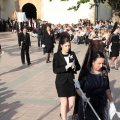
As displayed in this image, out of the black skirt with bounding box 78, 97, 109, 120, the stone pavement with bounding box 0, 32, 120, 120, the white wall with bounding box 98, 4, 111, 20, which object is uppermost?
the white wall with bounding box 98, 4, 111, 20

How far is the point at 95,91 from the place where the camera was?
4570 mm

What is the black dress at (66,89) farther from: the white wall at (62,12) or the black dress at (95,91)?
the white wall at (62,12)

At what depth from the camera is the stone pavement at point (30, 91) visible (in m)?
7.09

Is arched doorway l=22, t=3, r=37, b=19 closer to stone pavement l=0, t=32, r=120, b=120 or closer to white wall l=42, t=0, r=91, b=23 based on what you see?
white wall l=42, t=0, r=91, b=23

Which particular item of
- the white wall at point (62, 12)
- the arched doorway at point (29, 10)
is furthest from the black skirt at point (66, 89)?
the arched doorway at point (29, 10)

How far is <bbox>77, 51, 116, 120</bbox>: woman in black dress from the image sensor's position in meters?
4.55

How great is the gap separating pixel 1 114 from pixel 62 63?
217 cm

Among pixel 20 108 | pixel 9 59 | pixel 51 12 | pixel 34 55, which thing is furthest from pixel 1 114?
pixel 51 12

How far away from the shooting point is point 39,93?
28.8 feet

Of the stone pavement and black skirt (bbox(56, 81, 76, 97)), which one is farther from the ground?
black skirt (bbox(56, 81, 76, 97))

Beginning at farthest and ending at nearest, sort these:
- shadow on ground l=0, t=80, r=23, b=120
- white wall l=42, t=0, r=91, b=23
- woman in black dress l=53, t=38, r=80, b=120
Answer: white wall l=42, t=0, r=91, b=23
shadow on ground l=0, t=80, r=23, b=120
woman in black dress l=53, t=38, r=80, b=120

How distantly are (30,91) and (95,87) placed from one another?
15.4 feet

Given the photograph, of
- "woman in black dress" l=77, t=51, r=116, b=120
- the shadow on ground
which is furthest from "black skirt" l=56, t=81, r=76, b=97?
the shadow on ground

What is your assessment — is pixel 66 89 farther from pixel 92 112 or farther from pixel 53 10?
pixel 53 10
